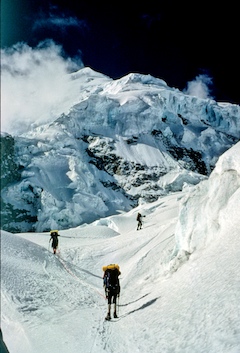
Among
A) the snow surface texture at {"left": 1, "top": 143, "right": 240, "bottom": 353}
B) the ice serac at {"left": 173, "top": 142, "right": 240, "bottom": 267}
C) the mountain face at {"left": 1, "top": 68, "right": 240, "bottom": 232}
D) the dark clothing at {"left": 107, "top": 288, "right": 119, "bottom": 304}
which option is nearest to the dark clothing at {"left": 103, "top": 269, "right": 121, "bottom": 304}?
the dark clothing at {"left": 107, "top": 288, "right": 119, "bottom": 304}

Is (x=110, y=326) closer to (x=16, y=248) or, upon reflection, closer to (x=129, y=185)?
(x=16, y=248)

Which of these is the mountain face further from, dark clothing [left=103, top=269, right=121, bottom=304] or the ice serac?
dark clothing [left=103, top=269, right=121, bottom=304]

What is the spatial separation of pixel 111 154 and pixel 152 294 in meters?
61.9

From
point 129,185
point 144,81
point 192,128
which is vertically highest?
point 144,81

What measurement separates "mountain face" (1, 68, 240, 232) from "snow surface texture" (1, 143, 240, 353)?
32.3 meters

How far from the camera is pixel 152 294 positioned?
20.5 feet

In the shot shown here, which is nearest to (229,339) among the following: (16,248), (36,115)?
(16,248)

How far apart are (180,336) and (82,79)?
114 metres

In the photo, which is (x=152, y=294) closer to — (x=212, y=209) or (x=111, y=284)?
(x=111, y=284)

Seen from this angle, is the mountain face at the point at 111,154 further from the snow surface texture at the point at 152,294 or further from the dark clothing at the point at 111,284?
the dark clothing at the point at 111,284

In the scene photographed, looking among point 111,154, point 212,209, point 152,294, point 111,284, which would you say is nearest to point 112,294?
point 111,284

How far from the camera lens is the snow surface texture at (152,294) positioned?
12.9 feet

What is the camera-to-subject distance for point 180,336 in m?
3.87

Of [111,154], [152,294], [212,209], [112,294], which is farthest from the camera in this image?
[111,154]
